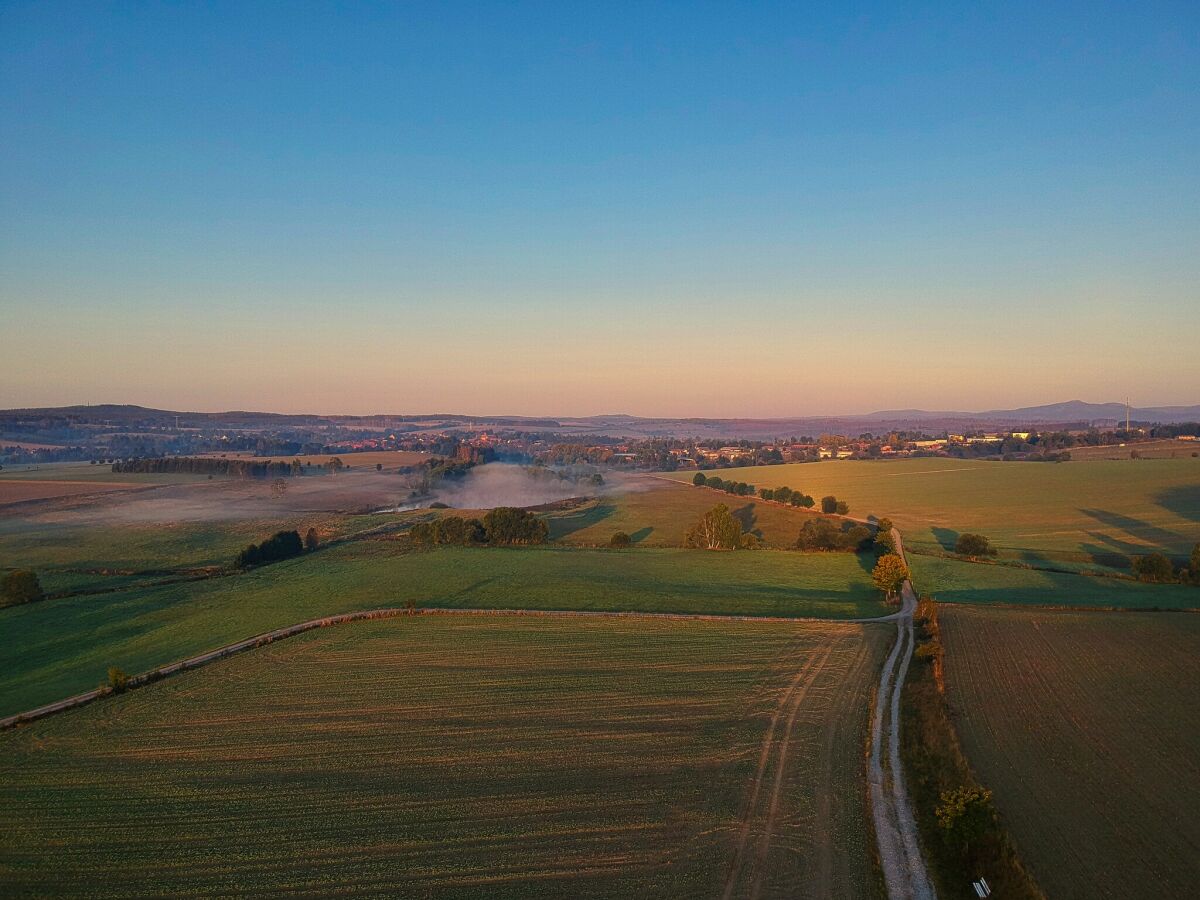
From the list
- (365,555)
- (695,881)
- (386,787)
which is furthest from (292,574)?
(695,881)

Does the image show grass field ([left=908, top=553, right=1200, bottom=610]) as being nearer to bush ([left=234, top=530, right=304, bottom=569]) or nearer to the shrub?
the shrub

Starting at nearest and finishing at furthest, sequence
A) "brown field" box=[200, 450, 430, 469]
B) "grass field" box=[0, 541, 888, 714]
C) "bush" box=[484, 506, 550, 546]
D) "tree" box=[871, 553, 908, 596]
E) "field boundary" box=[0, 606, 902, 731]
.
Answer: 1. "field boundary" box=[0, 606, 902, 731]
2. "grass field" box=[0, 541, 888, 714]
3. "tree" box=[871, 553, 908, 596]
4. "bush" box=[484, 506, 550, 546]
5. "brown field" box=[200, 450, 430, 469]

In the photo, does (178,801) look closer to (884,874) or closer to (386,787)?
(386,787)

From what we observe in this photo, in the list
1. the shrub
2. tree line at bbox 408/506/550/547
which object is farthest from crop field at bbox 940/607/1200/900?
tree line at bbox 408/506/550/547

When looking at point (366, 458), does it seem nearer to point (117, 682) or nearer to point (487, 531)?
point (487, 531)

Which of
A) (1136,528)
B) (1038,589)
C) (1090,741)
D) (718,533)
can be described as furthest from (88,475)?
(1136,528)

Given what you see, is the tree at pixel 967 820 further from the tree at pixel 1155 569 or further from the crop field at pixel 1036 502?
the crop field at pixel 1036 502
